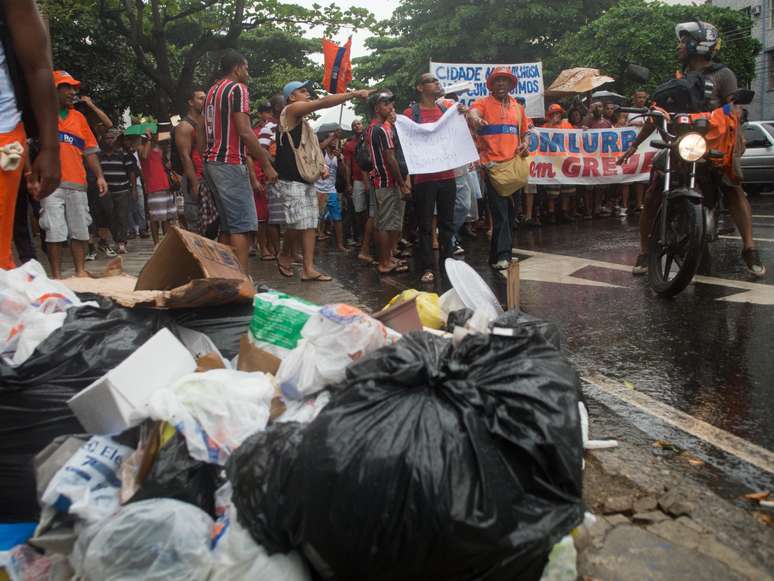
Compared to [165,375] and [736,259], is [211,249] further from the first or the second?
[736,259]

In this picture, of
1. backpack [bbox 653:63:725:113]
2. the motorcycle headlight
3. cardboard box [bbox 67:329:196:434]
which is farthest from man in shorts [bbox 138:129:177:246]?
cardboard box [bbox 67:329:196:434]

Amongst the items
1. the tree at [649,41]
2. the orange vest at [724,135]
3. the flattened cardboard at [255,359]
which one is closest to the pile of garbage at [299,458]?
the flattened cardboard at [255,359]

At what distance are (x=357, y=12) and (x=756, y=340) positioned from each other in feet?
58.7

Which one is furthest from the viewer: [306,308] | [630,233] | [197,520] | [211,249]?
[630,233]

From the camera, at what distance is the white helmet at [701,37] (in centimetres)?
489

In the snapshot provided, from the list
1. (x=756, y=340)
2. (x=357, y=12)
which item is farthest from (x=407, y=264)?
(x=357, y=12)

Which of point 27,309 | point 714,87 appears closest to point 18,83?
point 27,309

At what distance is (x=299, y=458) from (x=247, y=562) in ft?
0.86

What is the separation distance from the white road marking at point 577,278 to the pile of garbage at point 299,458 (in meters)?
3.12

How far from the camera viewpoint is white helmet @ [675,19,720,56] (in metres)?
4.89

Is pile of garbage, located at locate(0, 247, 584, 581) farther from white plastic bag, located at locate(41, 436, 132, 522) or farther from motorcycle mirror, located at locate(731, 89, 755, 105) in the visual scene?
motorcycle mirror, located at locate(731, 89, 755, 105)

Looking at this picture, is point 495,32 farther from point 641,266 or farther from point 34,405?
point 34,405

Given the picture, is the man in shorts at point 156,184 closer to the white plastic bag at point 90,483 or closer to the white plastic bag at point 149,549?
the white plastic bag at point 90,483

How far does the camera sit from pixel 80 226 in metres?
5.97
